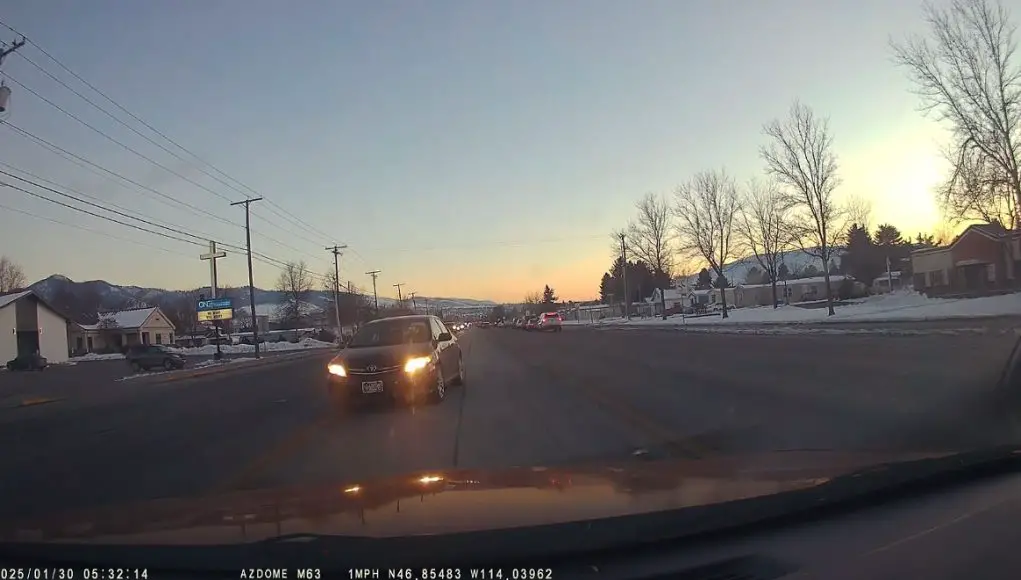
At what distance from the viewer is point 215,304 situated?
53844mm

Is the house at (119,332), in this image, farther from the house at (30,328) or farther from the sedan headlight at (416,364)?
the sedan headlight at (416,364)

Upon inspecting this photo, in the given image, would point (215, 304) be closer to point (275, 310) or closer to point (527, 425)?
point (527, 425)

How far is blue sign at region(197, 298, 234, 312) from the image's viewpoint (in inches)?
2124

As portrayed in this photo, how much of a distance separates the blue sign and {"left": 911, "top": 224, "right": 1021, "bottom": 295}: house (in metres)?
53.3

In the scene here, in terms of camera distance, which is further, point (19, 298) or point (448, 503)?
point (19, 298)

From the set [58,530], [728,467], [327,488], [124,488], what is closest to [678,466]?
[728,467]

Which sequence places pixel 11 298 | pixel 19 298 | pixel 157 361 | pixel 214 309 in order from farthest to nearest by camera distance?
pixel 19 298 → pixel 11 298 → pixel 214 309 → pixel 157 361

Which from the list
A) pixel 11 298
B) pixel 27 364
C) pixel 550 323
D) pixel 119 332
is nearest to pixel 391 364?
pixel 550 323

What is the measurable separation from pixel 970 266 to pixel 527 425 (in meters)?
56.7

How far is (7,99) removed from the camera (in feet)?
61.8

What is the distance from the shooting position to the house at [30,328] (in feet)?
188

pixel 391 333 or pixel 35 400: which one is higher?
pixel 391 333

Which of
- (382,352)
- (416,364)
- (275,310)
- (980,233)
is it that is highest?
(275,310)

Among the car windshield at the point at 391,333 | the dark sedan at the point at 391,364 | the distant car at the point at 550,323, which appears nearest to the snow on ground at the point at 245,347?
the distant car at the point at 550,323
